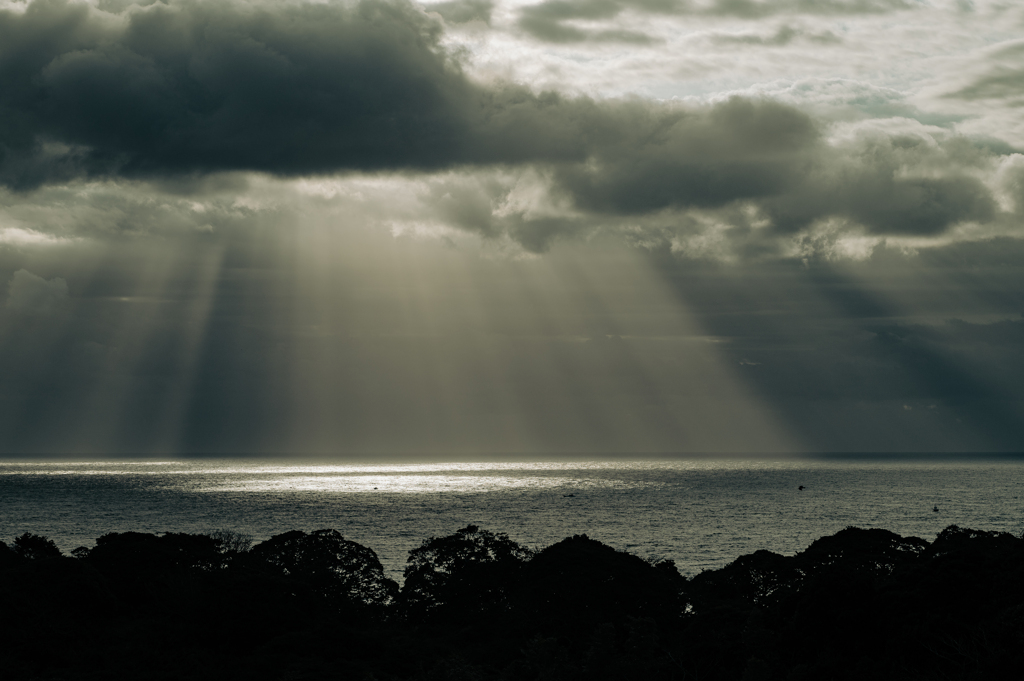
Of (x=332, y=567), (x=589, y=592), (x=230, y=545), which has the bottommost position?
(x=230, y=545)

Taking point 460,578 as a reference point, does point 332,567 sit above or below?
below

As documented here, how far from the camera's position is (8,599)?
4491cm

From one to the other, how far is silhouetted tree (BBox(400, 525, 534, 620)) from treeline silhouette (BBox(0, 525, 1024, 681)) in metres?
0.15

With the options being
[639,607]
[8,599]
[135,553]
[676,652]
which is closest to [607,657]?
[676,652]

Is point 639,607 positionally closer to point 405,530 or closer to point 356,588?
point 356,588

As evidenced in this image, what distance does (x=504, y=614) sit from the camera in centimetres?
5397

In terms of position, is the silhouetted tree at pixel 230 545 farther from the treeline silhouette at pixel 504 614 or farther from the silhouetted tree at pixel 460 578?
the silhouetted tree at pixel 460 578

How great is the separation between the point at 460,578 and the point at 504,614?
6.77 meters

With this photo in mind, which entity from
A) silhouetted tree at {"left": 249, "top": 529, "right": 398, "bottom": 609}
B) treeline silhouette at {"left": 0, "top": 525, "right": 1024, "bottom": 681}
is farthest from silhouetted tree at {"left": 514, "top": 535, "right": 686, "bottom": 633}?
silhouetted tree at {"left": 249, "top": 529, "right": 398, "bottom": 609}

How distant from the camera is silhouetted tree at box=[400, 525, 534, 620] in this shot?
189 ft

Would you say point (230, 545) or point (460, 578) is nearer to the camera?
point (460, 578)

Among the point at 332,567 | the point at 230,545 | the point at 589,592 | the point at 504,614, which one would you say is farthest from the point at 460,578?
the point at 230,545

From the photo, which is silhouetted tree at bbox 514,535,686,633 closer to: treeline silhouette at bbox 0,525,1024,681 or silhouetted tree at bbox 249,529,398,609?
treeline silhouette at bbox 0,525,1024,681

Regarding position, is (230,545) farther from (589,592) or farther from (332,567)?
(589,592)
